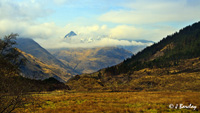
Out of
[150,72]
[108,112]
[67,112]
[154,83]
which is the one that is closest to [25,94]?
[67,112]

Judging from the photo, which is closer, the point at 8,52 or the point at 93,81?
the point at 8,52

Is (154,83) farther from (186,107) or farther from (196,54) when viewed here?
(196,54)

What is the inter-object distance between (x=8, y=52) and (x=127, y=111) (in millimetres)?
28263

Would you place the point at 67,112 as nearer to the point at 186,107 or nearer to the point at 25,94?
the point at 25,94

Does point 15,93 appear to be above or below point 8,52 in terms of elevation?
below

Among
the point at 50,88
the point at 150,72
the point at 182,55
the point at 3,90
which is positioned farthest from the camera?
the point at 182,55

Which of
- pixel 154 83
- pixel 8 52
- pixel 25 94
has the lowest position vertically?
pixel 154 83

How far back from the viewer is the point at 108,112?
2145cm

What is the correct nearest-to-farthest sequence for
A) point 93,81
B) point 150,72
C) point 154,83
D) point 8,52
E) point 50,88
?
point 8,52, point 50,88, point 154,83, point 93,81, point 150,72

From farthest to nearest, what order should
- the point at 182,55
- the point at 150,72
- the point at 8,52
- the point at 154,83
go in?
the point at 182,55, the point at 150,72, the point at 154,83, the point at 8,52

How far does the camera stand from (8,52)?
37250 mm

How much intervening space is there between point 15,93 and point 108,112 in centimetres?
1129

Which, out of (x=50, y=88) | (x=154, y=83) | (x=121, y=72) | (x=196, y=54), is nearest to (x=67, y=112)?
(x=50, y=88)

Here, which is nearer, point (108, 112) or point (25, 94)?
point (25, 94)
